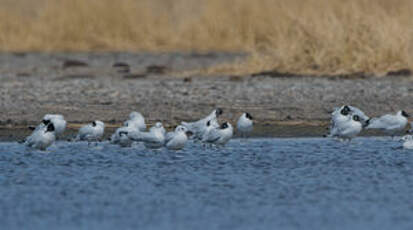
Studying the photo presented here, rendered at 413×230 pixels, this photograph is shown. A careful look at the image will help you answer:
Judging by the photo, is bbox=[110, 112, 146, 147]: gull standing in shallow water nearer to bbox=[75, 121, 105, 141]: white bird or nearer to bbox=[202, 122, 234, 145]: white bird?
bbox=[75, 121, 105, 141]: white bird

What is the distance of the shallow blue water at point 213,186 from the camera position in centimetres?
844

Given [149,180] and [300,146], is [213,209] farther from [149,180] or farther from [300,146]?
[300,146]

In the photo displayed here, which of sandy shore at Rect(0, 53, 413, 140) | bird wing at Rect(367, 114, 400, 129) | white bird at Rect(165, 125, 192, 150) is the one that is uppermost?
sandy shore at Rect(0, 53, 413, 140)

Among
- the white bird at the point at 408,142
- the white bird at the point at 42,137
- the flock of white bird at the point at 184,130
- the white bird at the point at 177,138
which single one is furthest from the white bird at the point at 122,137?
the white bird at the point at 408,142

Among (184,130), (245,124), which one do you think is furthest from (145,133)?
(245,124)

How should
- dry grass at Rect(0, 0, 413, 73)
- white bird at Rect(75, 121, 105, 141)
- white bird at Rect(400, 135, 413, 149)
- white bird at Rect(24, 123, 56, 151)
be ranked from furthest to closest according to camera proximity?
dry grass at Rect(0, 0, 413, 73) < white bird at Rect(400, 135, 413, 149) < white bird at Rect(75, 121, 105, 141) < white bird at Rect(24, 123, 56, 151)

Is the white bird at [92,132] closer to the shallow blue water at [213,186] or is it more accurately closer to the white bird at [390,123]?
the shallow blue water at [213,186]

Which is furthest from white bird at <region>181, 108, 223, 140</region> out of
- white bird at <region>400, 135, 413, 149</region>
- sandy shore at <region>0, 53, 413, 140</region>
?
white bird at <region>400, 135, 413, 149</region>

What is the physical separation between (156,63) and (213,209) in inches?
514

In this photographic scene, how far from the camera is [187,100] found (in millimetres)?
14883

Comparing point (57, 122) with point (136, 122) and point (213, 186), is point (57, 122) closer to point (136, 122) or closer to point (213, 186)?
point (136, 122)

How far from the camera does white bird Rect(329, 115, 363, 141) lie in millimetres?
12438

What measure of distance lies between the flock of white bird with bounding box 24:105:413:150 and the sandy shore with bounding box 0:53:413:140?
540 mm

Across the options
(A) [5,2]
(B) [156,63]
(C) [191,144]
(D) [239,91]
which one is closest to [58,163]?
(C) [191,144]
